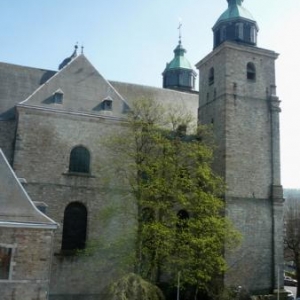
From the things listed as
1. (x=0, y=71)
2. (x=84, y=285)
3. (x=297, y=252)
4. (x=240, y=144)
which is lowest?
(x=84, y=285)

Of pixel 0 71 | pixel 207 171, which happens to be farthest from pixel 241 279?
pixel 0 71

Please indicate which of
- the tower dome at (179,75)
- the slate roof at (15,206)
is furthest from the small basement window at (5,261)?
the tower dome at (179,75)

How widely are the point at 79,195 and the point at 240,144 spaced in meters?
8.48

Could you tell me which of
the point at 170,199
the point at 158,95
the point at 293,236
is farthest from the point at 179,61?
the point at 170,199

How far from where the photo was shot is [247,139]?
72.1 feet

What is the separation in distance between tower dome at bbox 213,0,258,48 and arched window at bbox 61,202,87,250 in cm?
1197

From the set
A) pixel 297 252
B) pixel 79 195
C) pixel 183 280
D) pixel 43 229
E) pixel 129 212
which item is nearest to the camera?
pixel 43 229

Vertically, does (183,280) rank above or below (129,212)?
below

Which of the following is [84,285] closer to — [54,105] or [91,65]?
[54,105]

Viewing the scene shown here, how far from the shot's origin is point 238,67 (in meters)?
23.0

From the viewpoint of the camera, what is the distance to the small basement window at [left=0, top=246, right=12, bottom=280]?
13.6 meters

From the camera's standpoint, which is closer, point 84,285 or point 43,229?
point 43,229

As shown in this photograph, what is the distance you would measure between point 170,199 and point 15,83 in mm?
10168

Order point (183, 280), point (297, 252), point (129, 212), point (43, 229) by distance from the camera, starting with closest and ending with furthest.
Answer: point (43, 229) → point (183, 280) → point (129, 212) → point (297, 252)
